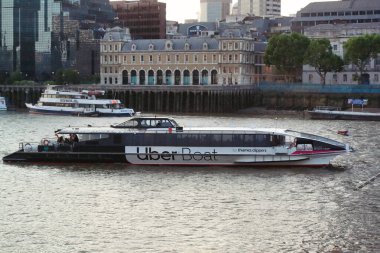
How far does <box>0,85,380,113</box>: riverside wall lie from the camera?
13512 centimetres

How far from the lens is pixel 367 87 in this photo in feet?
438

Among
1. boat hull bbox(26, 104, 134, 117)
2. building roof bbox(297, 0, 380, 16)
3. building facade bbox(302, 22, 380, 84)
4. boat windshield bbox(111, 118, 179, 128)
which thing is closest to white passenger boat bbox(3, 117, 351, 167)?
boat windshield bbox(111, 118, 179, 128)

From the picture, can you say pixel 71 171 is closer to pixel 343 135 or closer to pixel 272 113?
pixel 343 135

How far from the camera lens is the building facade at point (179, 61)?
6412 inches

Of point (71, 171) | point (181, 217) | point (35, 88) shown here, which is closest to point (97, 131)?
point (71, 171)

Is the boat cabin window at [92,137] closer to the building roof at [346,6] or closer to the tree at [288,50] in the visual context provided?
the tree at [288,50]

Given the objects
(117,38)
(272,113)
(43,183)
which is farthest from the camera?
(117,38)

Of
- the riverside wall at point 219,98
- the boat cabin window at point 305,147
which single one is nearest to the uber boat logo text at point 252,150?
the boat cabin window at point 305,147

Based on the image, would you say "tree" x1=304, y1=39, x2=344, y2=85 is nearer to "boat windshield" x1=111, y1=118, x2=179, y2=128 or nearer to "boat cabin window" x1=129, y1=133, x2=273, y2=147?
"boat windshield" x1=111, y1=118, x2=179, y2=128

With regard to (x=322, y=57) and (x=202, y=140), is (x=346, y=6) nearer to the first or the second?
(x=322, y=57)

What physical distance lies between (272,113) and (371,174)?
73.7 metres

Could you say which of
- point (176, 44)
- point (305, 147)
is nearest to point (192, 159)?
point (305, 147)

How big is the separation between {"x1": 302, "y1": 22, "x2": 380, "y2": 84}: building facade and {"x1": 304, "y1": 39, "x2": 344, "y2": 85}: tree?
8683mm

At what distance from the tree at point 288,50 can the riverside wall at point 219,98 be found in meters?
8.55
